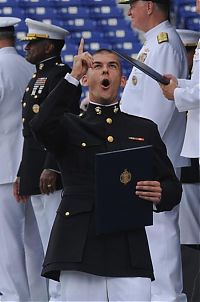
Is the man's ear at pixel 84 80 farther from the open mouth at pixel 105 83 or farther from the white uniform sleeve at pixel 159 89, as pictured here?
the white uniform sleeve at pixel 159 89

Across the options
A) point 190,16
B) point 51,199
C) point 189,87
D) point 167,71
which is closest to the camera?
point 189,87

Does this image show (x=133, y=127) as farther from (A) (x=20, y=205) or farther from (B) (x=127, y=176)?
(A) (x=20, y=205)

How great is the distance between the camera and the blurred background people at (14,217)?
5.93 meters

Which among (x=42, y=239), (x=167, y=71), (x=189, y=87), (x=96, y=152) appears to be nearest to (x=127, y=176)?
(x=96, y=152)

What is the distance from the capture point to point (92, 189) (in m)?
3.75

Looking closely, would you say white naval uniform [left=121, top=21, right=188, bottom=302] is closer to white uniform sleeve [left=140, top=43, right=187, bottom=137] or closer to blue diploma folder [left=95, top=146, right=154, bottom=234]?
white uniform sleeve [left=140, top=43, right=187, bottom=137]

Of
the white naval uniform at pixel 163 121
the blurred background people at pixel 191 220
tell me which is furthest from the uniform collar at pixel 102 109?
the blurred background people at pixel 191 220

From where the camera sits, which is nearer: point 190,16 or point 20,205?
point 20,205

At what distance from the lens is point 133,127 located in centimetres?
386

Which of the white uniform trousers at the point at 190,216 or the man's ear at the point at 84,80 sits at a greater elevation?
the man's ear at the point at 84,80

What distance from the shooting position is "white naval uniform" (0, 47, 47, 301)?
234 inches

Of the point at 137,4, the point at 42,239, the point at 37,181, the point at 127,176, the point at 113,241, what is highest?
the point at 137,4

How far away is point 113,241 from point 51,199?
1978 millimetres

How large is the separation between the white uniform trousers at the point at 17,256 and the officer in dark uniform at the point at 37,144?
16 cm
